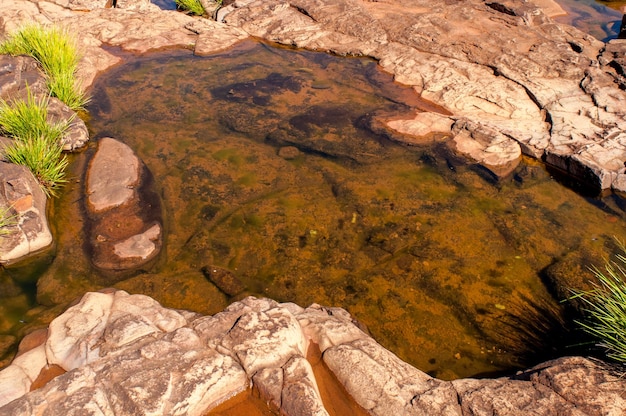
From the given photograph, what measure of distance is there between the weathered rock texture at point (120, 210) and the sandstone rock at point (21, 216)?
419 millimetres

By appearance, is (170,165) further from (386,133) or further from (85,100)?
(386,133)

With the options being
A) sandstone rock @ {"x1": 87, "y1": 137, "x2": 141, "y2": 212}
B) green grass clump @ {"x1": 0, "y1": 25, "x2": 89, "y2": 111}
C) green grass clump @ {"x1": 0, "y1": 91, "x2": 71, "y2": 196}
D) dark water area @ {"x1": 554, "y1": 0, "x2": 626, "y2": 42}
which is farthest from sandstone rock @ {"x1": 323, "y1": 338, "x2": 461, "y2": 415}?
dark water area @ {"x1": 554, "y1": 0, "x2": 626, "y2": 42}

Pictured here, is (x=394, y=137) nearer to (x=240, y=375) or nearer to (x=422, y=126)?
(x=422, y=126)

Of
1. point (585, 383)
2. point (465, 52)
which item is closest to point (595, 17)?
point (465, 52)

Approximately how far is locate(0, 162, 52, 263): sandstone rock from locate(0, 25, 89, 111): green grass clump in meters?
1.93

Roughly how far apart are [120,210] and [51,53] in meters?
3.15

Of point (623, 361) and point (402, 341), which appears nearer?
point (623, 361)

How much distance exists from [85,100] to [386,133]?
402 centimetres

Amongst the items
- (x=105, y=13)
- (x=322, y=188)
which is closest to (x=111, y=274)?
(x=322, y=188)

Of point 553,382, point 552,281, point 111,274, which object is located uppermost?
point 553,382

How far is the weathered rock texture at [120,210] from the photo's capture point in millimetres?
4438

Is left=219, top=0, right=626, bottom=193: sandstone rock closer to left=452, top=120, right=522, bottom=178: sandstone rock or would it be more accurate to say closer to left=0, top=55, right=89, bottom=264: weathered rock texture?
left=452, top=120, right=522, bottom=178: sandstone rock

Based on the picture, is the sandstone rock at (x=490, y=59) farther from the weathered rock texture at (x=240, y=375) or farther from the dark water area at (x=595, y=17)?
the weathered rock texture at (x=240, y=375)

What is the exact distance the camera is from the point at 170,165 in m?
5.70
